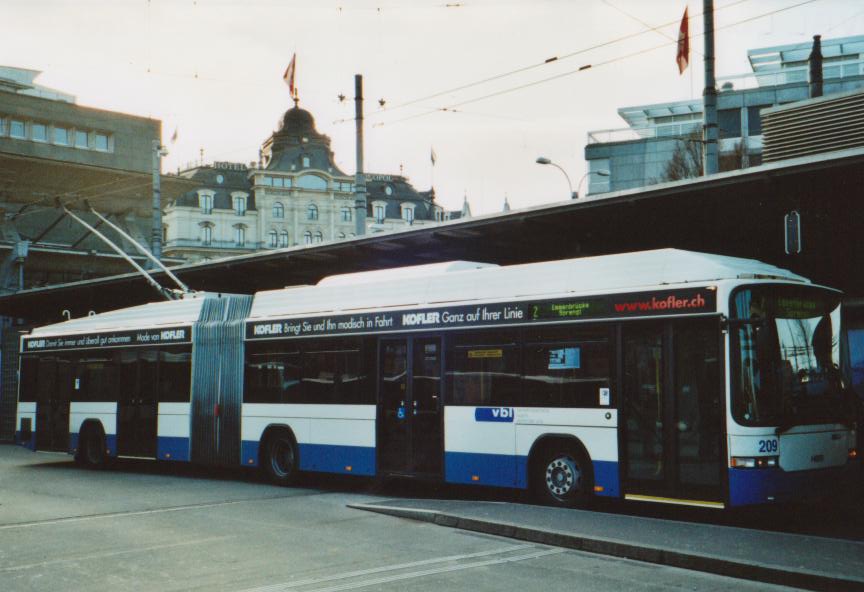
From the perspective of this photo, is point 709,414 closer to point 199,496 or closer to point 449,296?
point 449,296

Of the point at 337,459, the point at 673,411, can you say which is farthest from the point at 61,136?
the point at 673,411

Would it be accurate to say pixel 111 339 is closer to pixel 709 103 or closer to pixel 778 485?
pixel 709 103

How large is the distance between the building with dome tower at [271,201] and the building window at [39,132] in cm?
3986

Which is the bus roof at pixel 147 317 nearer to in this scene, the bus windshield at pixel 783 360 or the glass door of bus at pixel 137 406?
the glass door of bus at pixel 137 406

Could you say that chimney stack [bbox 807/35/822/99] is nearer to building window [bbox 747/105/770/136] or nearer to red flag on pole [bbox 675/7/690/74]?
red flag on pole [bbox 675/7/690/74]

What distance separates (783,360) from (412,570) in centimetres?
473

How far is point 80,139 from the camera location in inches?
2335

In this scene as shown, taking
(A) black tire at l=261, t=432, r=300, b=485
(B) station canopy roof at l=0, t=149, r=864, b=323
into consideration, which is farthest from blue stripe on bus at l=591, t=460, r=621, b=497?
(A) black tire at l=261, t=432, r=300, b=485

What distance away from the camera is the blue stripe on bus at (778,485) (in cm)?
986

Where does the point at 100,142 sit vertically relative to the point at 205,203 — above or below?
below

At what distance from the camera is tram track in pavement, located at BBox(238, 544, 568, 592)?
7652 millimetres

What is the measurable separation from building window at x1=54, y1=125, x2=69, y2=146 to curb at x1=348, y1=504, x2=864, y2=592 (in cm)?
5270

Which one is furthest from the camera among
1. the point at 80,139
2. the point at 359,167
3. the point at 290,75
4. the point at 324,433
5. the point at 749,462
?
the point at 80,139

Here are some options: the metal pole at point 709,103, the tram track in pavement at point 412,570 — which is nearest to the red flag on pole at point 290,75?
the metal pole at point 709,103
